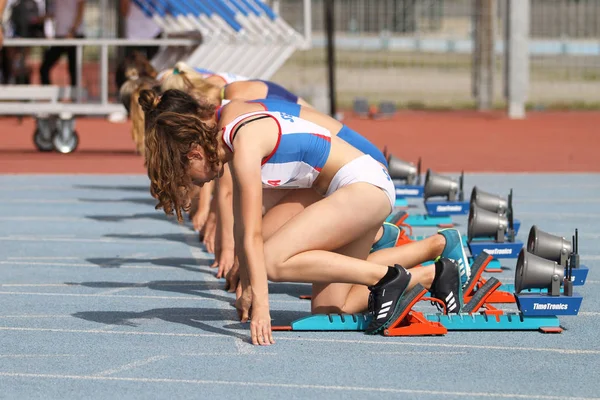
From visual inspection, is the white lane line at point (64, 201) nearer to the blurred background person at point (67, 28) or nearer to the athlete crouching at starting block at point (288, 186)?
the blurred background person at point (67, 28)

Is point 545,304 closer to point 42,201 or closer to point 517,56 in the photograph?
point 42,201

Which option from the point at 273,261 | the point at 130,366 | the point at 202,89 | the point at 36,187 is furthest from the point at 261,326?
the point at 36,187

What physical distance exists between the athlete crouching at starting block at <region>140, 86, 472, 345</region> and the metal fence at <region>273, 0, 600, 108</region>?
2130cm

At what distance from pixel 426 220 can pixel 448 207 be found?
0.83 ft

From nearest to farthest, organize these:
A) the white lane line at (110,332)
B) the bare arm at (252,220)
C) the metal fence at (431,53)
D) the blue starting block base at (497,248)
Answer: the bare arm at (252,220)
the white lane line at (110,332)
the blue starting block base at (497,248)
the metal fence at (431,53)

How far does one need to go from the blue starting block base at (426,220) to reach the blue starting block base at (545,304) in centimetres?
400

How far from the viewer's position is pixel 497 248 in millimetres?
8266

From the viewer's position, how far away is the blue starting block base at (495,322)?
625 cm

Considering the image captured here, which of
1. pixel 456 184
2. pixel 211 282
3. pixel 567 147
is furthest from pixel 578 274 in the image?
pixel 567 147

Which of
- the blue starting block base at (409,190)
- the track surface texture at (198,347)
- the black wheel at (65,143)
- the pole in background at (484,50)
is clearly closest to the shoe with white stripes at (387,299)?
the track surface texture at (198,347)

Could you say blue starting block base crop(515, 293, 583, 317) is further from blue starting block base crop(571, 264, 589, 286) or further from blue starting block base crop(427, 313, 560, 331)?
blue starting block base crop(571, 264, 589, 286)

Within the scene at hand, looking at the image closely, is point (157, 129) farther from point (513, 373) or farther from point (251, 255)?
point (513, 373)

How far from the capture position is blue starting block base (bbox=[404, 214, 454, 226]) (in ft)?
33.7

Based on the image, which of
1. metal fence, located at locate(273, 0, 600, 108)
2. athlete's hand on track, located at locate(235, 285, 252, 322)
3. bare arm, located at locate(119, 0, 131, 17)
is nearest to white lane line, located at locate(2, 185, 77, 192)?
bare arm, located at locate(119, 0, 131, 17)
